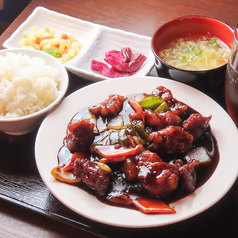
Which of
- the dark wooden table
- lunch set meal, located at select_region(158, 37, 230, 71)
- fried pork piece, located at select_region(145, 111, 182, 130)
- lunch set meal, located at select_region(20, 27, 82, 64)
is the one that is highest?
lunch set meal, located at select_region(158, 37, 230, 71)

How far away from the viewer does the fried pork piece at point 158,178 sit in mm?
1705

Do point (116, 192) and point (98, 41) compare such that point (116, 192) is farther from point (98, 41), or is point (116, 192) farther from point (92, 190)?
point (98, 41)

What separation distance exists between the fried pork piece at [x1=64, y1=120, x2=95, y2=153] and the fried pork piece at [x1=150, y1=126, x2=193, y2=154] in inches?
15.4

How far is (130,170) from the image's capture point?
1826mm

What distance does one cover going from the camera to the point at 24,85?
2346mm

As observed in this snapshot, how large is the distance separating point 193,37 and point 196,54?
23 centimetres

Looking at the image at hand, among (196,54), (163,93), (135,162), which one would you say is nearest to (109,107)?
(163,93)

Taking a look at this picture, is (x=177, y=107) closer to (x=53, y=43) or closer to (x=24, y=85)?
(x=24, y=85)

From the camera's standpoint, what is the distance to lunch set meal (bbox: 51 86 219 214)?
69.6 inches

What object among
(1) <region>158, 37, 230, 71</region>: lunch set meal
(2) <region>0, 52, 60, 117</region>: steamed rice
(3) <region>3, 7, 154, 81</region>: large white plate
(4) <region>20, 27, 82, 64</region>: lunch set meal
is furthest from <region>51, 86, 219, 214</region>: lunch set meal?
(4) <region>20, 27, 82, 64</region>: lunch set meal

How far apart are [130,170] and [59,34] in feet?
A: 6.73

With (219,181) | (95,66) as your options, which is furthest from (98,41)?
(219,181)

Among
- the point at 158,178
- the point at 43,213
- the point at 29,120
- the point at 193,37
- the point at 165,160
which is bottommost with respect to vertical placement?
the point at 43,213

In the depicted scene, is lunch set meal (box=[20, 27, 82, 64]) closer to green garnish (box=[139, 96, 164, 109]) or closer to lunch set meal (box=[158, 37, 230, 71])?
lunch set meal (box=[158, 37, 230, 71])
